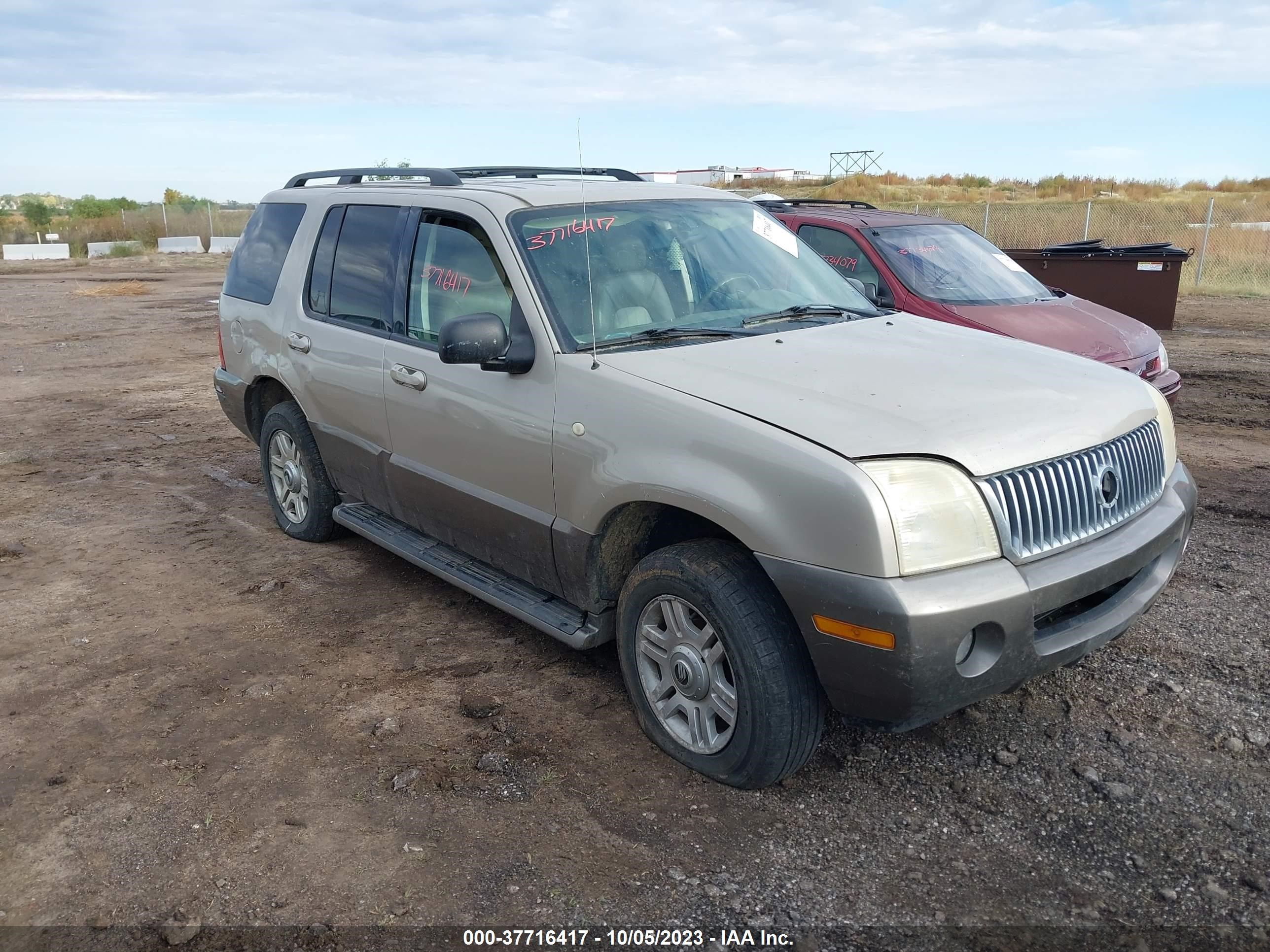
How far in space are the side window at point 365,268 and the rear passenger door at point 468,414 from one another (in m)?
0.15

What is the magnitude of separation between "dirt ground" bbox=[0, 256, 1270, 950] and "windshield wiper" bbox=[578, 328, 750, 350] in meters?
1.39

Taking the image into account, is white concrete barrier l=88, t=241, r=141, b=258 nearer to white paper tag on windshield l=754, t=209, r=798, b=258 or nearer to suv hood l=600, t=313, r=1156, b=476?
white paper tag on windshield l=754, t=209, r=798, b=258

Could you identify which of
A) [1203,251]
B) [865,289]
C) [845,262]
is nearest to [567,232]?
[865,289]

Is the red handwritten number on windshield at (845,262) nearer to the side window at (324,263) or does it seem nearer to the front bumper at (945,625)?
the side window at (324,263)

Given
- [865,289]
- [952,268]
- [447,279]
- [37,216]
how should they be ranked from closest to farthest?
[447,279], [865,289], [952,268], [37,216]

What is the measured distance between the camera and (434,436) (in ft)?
14.1

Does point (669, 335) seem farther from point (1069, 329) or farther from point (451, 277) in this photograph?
point (1069, 329)

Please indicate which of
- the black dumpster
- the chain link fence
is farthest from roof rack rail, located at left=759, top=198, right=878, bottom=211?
the chain link fence

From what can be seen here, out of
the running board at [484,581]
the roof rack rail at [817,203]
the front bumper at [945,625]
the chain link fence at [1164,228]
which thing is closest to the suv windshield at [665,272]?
the running board at [484,581]

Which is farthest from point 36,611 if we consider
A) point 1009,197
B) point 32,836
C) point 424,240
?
point 1009,197

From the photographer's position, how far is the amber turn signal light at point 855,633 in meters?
2.78

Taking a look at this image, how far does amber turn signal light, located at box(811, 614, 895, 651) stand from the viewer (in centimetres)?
→ 278

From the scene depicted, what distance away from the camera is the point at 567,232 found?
4.06 meters

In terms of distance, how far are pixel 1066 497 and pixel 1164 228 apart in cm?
2603
